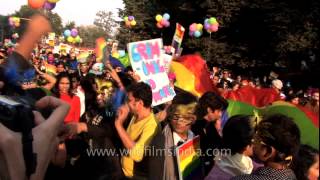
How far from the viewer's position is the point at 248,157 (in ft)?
9.03

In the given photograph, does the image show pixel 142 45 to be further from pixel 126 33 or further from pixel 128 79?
pixel 126 33

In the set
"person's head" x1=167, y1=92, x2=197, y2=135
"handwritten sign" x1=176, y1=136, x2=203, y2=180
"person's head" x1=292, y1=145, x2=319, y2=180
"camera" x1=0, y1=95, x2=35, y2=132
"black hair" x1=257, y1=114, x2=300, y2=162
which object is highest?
"camera" x1=0, y1=95, x2=35, y2=132

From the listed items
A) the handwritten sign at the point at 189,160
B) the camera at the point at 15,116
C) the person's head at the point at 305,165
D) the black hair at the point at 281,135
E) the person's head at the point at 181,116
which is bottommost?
the handwritten sign at the point at 189,160

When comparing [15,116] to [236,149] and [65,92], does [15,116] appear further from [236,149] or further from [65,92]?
[65,92]

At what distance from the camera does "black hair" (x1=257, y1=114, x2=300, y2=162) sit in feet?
7.04

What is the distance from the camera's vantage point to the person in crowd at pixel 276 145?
7.06 ft

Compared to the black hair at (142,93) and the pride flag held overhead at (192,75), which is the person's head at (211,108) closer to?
the black hair at (142,93)

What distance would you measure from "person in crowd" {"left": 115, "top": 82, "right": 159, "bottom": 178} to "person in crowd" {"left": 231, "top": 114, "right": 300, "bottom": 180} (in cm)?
104

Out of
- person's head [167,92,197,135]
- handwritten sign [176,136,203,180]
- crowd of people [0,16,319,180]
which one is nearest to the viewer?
crowd of people [0,16,319,180]

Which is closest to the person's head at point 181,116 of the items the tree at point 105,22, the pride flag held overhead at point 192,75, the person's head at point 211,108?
the person's head at point 211,108

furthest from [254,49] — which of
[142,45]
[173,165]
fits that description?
[173,165]

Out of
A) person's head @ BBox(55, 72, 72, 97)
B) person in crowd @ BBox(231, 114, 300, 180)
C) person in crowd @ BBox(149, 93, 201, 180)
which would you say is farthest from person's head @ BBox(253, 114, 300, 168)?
person's head @ BBox(55, 72, 72, 97)

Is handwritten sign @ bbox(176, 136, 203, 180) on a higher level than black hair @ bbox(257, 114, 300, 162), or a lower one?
lower

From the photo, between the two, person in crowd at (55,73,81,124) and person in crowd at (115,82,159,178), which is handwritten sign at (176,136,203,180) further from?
person in crowd at (55,73,81,124)
